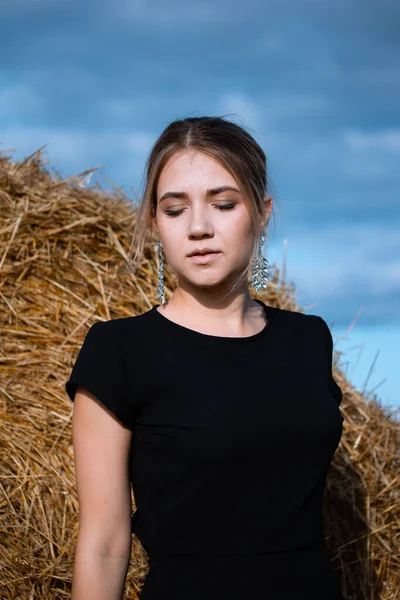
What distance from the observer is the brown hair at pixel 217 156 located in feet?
5.74

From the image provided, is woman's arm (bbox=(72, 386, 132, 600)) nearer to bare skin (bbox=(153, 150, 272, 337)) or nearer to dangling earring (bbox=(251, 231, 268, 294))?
bare skin (bbox=(153, 150, 272, 337))

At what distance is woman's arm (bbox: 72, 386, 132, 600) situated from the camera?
5.32 ft

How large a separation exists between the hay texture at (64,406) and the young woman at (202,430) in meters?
0.88

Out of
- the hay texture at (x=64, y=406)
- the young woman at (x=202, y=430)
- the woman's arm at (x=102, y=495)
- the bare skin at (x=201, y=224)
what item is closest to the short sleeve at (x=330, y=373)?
the young woman at (x=202, y=430)

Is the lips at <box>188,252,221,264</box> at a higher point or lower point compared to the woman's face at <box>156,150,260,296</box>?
lower

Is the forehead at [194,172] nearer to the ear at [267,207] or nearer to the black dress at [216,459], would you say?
the ear at [267,207]

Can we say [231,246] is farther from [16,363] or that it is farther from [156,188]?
[16,363]

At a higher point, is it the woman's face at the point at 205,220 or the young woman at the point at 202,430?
the woman's face at the point at 205,220

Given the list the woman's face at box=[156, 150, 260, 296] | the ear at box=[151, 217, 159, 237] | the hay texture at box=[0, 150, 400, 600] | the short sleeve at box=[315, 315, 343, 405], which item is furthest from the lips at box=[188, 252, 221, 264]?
the hay texture at box=[0, 150, 400, 600]

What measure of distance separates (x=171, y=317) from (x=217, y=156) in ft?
1.27

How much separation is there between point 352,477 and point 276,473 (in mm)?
1465

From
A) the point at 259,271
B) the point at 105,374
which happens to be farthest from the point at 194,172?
the point at 105,374

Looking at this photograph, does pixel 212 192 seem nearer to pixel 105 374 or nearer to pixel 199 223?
pixel 199 223

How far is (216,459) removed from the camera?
1589mm
